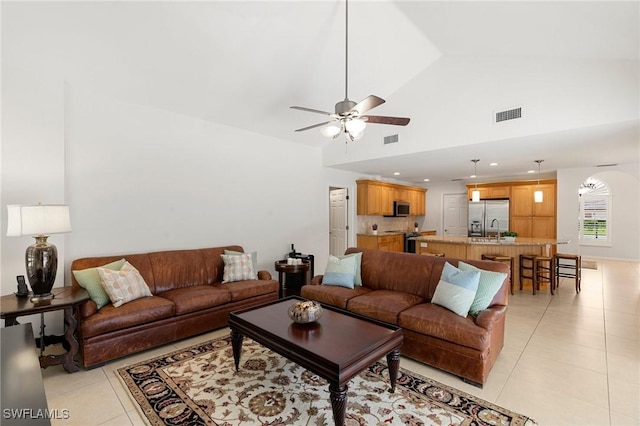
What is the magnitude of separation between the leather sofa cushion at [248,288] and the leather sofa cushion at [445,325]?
1889mm

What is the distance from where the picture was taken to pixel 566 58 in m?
3.39

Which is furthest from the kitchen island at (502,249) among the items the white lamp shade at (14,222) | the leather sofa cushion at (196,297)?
the white lamp shade at (14,222)

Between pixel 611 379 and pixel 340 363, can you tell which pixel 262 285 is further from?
pixel 611 379

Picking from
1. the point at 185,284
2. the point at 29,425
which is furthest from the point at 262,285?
the point at 29,425

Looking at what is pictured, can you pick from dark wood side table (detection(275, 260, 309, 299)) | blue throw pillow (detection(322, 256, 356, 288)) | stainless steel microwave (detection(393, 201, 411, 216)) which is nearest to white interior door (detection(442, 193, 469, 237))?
stainless steel microwave (detection(393, 201, 411, 216))

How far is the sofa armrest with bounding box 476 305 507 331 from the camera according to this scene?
2.52 m

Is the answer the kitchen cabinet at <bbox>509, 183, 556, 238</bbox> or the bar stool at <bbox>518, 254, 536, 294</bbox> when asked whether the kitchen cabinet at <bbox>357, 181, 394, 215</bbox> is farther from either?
the kitchen cabinet at <bbox>509, 183, 556, 238</bbox>

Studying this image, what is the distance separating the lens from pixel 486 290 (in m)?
2.83

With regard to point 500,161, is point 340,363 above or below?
below

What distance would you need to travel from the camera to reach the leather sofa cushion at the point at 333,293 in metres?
3.46

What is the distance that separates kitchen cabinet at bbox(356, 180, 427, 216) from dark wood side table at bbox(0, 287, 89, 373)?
5459 millimetres

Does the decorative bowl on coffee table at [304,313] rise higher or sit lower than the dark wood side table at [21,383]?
lower

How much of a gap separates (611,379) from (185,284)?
4.45 metres

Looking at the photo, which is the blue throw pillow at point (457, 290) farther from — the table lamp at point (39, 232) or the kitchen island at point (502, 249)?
the table lamp at point (39, 232)
